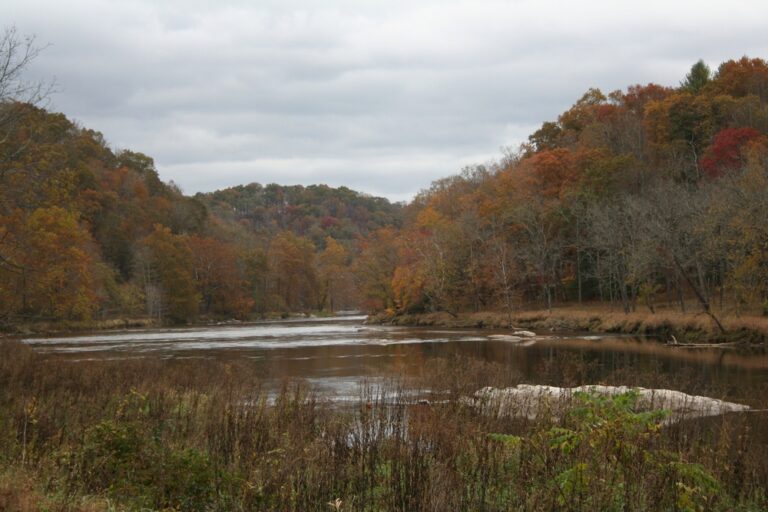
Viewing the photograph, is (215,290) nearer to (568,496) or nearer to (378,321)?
(378,321)

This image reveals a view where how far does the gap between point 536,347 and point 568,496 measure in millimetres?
32448

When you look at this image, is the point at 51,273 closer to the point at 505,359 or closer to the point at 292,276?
the point at 505,359

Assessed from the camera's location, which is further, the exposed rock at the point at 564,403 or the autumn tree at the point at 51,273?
the autumn tree at the point at 51,273

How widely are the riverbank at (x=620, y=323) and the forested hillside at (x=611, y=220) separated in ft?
7.18

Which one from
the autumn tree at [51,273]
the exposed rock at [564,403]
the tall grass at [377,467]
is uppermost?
the autumn tree at [51,273]

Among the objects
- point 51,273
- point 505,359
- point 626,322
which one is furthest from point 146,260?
point 505,359

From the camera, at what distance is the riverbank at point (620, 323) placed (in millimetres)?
39500

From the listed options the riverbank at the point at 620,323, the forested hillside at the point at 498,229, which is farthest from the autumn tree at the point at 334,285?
the riverbank at the point at 620,323

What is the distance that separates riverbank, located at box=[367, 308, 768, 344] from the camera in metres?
39.5

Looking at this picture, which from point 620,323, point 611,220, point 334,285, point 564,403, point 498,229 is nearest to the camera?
point 564,403

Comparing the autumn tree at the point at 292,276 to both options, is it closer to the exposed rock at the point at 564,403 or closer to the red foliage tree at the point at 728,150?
the red foliage tree at the point at 728,150

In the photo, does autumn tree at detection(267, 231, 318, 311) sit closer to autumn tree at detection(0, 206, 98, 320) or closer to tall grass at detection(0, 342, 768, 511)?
autumn tree at detection(0, 206, 98, 320)

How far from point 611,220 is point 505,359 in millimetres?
31775

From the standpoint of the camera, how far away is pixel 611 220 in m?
60.2
